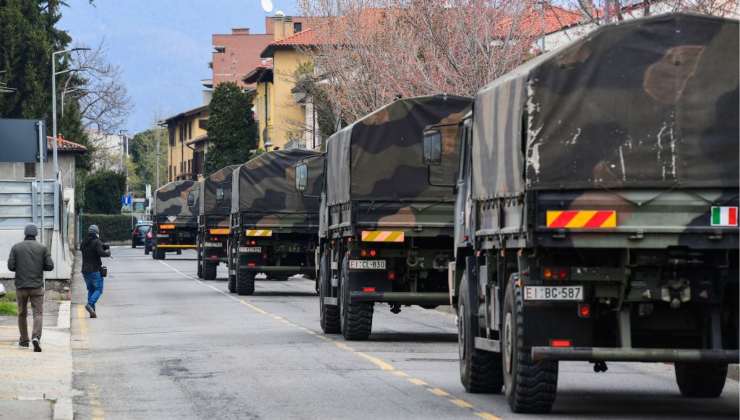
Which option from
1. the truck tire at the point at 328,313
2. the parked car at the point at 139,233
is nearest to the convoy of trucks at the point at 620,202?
the truck tire at the point at 328,313

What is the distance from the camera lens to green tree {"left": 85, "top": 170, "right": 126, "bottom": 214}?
11750cm

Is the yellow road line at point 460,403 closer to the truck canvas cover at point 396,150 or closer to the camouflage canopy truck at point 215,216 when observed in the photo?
the truck canvas cover at point 396,150

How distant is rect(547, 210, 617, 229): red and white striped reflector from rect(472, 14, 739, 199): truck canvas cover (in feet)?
0.77

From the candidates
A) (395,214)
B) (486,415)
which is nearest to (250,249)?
(395,214)

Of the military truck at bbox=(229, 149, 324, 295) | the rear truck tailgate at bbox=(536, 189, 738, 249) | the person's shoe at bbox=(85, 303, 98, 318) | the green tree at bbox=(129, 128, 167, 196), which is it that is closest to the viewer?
the rear truck tailgate at bbox=(536, 189, 738, 249)

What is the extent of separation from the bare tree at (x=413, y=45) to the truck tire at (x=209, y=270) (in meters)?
6.06

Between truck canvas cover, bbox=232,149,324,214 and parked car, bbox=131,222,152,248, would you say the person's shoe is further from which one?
parked car, bbox=131,222,152,248

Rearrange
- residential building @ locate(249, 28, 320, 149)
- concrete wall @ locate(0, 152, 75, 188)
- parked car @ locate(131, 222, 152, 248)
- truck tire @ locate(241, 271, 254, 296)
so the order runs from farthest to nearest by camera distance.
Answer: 1. parked car @ locate(131, 222, 152, 248)
2. residential building @ locate(249, 28, 320, 149)
3. concrete wall @ locate(0, 152, 75, 188)
4. truck tire @ locate(241, 271, 254, 296)

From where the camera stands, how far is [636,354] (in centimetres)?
1262

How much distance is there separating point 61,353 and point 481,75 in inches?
668

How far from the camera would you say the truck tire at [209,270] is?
4981 centimetres

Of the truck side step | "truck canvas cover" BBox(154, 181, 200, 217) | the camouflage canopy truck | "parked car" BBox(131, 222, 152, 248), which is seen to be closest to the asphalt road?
the truck side step

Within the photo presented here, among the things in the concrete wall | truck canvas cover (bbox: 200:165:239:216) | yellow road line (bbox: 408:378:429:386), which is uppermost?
the concrete wall

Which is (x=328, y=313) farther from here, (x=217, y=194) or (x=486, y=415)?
(x=217, y=194)
